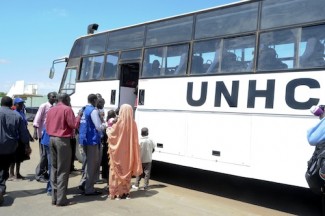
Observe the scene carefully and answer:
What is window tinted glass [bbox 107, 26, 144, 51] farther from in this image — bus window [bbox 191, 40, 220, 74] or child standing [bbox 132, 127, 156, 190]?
child standing [bbox 132, 127, 156, 190]

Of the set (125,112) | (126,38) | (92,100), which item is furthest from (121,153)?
(126,38)

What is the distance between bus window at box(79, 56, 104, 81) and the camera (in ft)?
33.2

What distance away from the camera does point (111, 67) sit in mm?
9758

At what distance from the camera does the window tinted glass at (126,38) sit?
909 centimetres

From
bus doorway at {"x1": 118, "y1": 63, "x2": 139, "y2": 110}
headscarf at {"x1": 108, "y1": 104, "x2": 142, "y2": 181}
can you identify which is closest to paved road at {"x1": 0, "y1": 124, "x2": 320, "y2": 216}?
headscarf at {"x1": 108, "y1": 104, "x2": 142, "y2": 181}

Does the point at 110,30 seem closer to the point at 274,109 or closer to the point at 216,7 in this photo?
the point at 216,7

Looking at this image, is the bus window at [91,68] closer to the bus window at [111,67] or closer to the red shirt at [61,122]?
the bus window at [111,67]

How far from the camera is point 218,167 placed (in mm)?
7059

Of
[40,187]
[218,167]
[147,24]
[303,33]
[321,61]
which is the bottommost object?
[40,187]

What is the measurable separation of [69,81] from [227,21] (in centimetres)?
599

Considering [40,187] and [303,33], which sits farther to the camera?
[40,187]

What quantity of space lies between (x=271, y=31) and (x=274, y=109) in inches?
56.2

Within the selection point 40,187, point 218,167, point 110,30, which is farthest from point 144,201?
point 110,30

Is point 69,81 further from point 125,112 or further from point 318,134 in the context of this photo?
point 318,134
